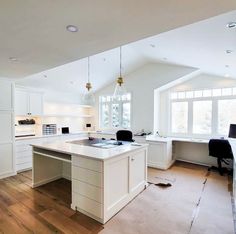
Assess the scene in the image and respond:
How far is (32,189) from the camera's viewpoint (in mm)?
3295

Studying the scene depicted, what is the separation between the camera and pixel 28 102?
475cm

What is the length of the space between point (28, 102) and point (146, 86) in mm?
3621

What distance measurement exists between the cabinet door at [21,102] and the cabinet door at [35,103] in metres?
Result: 0.11

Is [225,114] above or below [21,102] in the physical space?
below

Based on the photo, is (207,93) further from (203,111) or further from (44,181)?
(44,181)

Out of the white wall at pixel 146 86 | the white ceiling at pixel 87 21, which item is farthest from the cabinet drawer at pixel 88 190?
the white wall at pixel 146 86

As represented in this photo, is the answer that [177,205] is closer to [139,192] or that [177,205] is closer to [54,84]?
[139,192]

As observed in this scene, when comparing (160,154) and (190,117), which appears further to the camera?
(190,117)

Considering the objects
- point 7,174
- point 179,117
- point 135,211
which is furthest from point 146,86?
point 7,174

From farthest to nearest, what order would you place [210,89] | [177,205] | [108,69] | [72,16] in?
[108,69] → [210,89] → [177,205] → [72,16]

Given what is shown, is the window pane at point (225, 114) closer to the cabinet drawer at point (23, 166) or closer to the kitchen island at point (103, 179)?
the kitchen island at point (103, 179)

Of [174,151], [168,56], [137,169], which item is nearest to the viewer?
[137,169]

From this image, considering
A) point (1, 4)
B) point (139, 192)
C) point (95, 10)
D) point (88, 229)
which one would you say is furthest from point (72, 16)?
point (139, 192)

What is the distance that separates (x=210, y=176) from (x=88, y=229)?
10.7 ft
